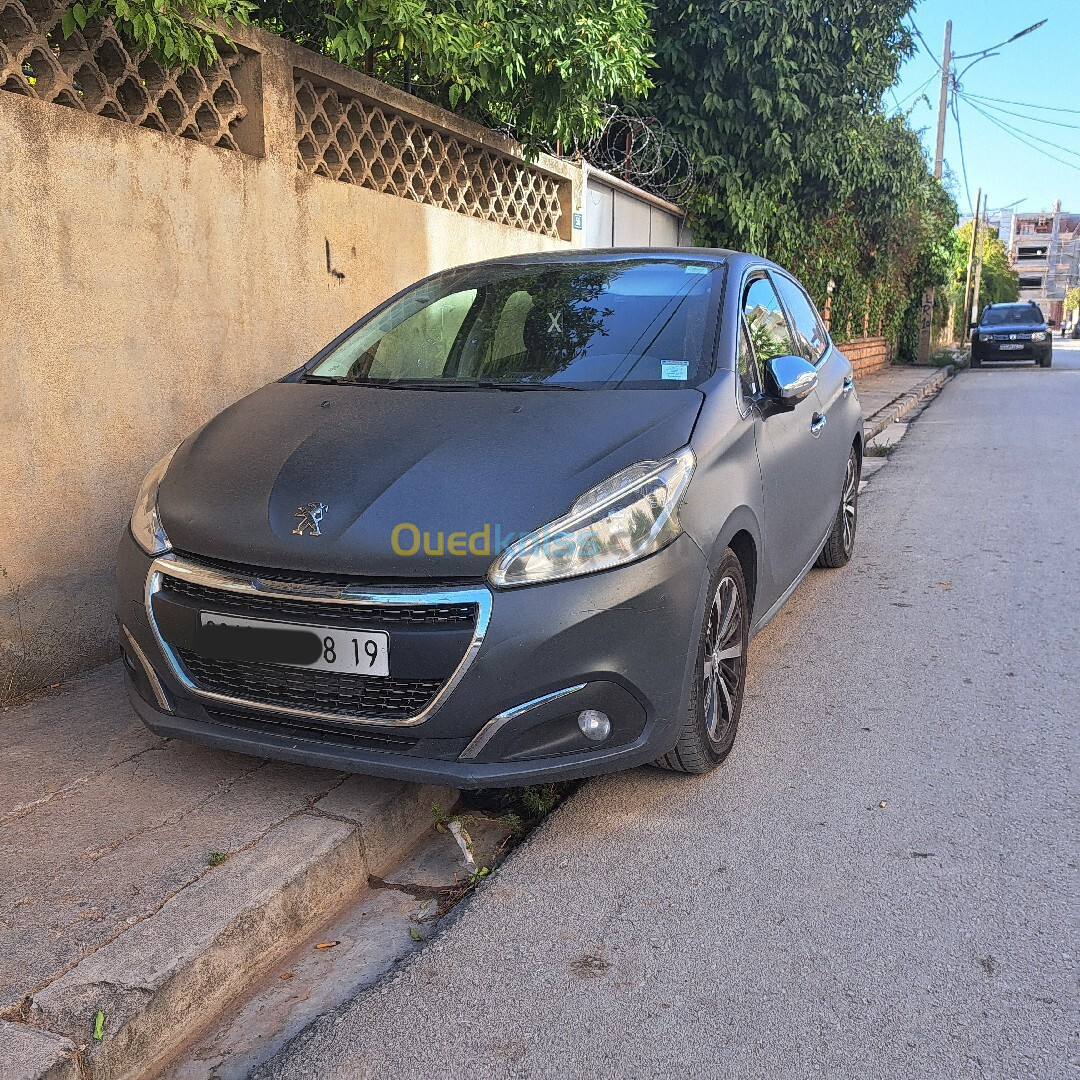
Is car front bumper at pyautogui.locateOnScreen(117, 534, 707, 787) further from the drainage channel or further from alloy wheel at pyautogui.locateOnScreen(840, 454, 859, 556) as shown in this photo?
alloy wheel at pyautogui.locateOnScreen(840, 454, 859, 556)

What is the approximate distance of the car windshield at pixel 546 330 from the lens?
3.47 meters

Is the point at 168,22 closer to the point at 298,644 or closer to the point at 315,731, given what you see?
the point at 298,644

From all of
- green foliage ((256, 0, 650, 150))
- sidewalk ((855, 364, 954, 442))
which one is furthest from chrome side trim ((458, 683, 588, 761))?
sidewalk ((855, 364, 954, 442))

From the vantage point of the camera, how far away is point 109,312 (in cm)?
397

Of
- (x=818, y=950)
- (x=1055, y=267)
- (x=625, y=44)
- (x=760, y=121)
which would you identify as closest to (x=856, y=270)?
(x=760, y=121)

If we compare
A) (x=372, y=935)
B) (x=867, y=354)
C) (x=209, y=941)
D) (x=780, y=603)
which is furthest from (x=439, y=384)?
(x=867, y=354)

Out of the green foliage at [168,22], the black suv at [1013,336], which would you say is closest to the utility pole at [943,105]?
the black suv at [1013,336]

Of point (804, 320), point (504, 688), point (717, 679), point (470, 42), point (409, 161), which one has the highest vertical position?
point (470, 42)

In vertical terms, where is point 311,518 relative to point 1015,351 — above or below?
above

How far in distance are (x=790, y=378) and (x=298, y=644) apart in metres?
1.94

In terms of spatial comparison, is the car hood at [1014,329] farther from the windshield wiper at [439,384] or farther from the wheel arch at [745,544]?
the windshield wiper at [439,384]

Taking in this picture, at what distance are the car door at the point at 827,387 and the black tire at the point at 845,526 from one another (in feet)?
0.68

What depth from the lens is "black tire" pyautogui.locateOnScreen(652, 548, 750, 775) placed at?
9.82 feet

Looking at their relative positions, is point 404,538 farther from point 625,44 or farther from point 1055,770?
point 625,44
